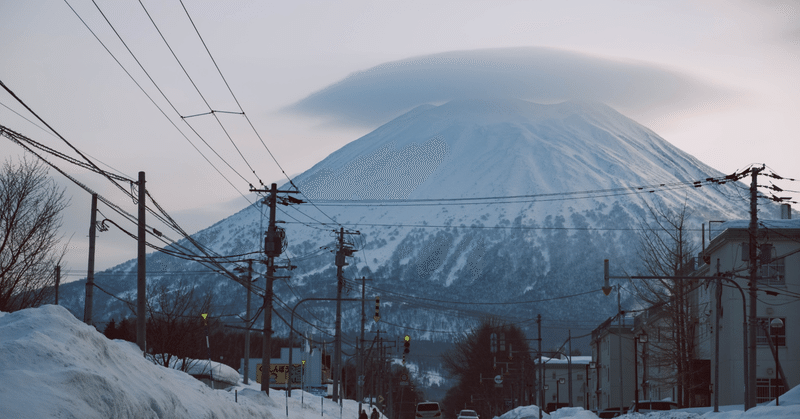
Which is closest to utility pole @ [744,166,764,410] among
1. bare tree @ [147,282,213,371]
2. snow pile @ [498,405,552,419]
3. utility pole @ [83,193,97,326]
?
utility pole @ [83,193,97,326]

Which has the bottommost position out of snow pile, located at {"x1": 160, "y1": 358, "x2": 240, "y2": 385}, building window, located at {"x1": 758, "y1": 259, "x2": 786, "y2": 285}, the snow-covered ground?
snow pile, located at {"x1": 160, "y1": 358, "x2": 240, "y2": 385}

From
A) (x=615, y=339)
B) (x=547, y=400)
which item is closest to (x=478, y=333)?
(x=547, y=400)

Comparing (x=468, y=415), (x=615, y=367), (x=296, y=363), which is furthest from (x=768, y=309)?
(x=296, y=363)

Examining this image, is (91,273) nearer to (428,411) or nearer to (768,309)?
(768,309)

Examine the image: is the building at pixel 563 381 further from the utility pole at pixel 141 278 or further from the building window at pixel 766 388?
the utility pole at pixel 141 278

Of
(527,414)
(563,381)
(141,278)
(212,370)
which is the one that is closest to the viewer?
(141,278)

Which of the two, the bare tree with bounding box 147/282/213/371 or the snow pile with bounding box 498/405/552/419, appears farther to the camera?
the snow pile with bounding box 498/405/552/419

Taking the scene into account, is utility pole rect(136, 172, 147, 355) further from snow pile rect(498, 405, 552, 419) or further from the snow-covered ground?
snow pile rect(498, 405, 552, 419)

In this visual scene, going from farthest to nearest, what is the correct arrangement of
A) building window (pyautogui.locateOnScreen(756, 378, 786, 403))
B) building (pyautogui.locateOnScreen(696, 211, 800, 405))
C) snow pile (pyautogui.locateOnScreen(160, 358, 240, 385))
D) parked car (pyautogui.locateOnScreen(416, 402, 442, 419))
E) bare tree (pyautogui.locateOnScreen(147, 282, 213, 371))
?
parked car (pyautogui.locateOnScreen(416, 402, 442, 419)) → snow pile (pyautogui.locateOnScreen(160, 358, 240, 385)) → bare tree (pyautogui.locateOnScreen(147, 282, 213, 371)) → building window (pyautogui.locateOnScreen(756, 378, 786, 403)) → building (pyautogui.locateOnScreen(696, 211, 800, 405))

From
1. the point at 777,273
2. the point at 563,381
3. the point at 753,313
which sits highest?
the point at 777,273
